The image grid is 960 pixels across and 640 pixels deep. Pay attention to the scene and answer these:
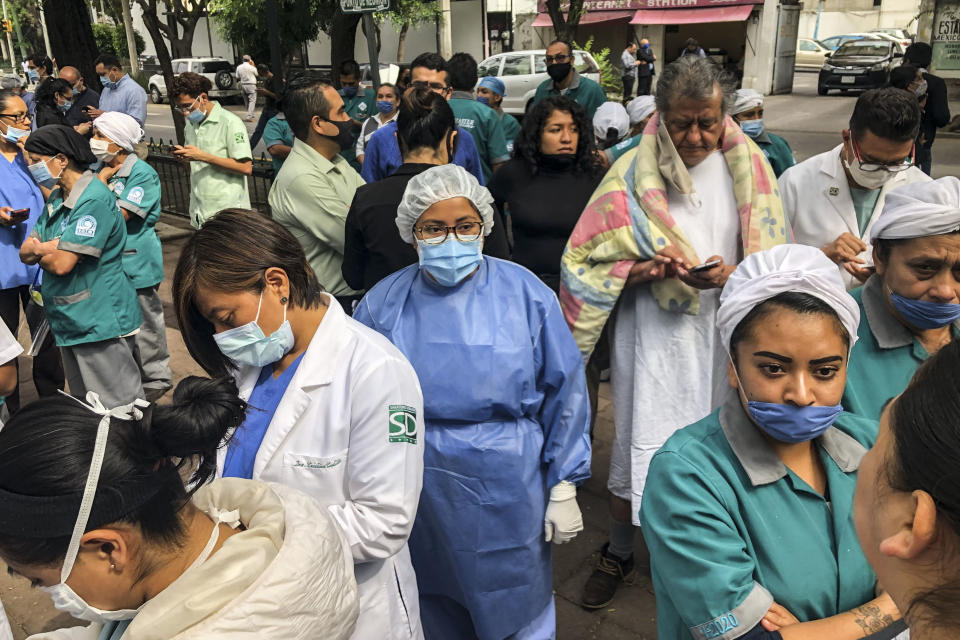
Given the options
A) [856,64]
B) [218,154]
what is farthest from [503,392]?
[856,64]

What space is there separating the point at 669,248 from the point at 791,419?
144 centimetres

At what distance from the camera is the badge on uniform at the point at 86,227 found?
13.8 ft

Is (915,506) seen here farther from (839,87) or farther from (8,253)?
(839,87)

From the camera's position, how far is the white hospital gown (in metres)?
3.23

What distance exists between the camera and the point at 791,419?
175 cm

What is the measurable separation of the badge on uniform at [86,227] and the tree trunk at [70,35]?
28.7 feet

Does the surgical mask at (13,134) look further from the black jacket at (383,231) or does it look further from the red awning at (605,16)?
the red awning at (605,16)

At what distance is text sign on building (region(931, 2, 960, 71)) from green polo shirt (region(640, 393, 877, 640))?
17.2 meters

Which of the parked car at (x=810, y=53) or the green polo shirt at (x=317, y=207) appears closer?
the green polo shirt at (x=317, y=207)

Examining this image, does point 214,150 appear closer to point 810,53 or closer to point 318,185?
point 318,185

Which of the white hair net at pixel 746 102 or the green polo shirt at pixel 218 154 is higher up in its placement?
the white hair net at pixel 746 102

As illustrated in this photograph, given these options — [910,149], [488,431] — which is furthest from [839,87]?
[488,431]

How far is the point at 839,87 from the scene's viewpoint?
969 inches

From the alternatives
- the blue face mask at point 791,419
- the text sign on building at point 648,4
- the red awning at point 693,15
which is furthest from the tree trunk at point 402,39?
the blue face mask at point 791,419
